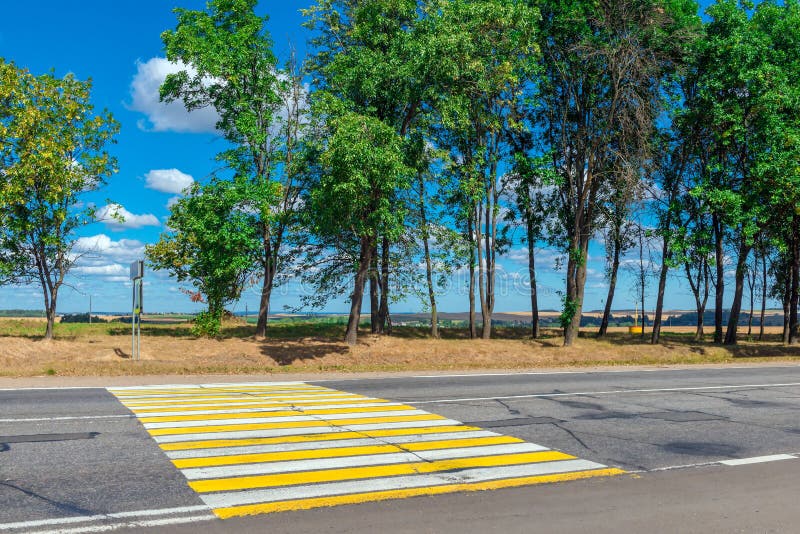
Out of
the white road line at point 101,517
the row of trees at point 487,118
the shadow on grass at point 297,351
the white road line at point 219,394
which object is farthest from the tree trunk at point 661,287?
the white road line at point 101,517

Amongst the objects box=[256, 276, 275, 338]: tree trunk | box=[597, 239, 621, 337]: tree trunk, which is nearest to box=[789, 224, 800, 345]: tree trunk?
box=[597, 239, 621, 337]: tree trunk

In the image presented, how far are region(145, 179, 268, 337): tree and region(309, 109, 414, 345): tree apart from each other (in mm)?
3124

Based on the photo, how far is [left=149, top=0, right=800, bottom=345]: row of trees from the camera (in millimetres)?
25734

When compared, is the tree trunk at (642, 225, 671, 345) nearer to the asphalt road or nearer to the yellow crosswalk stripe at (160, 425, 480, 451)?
the asphalt road

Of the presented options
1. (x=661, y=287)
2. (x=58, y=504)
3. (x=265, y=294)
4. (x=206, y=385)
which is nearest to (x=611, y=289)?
(x=661, y=287)

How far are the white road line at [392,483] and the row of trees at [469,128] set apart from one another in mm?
15690

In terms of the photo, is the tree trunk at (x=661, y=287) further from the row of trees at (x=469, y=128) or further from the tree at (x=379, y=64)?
the tree at (x=379, y=64)

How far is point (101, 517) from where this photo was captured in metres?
5.72

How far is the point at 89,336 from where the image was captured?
91.4 feet

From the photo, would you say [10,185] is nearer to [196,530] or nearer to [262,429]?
[262,429]

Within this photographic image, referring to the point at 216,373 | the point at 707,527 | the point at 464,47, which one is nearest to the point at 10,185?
the point at 216,373

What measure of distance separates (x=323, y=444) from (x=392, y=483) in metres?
2.04

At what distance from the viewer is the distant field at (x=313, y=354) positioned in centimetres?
2056

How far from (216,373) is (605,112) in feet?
69.1
